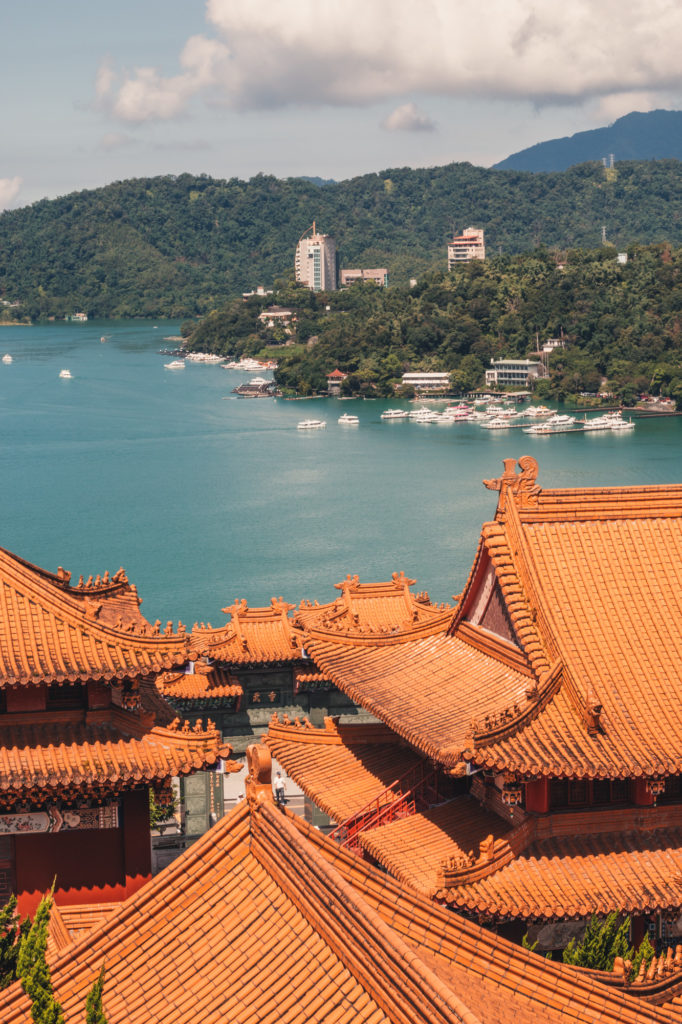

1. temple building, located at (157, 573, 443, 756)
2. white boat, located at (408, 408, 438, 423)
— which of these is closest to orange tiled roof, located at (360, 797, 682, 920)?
temple building, located at (157, 573, 443, 756)

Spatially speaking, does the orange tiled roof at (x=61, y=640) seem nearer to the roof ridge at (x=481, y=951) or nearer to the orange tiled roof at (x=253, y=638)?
the roof ridge at (x=481, y=951)

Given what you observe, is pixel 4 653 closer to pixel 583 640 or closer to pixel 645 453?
pixel 583 640

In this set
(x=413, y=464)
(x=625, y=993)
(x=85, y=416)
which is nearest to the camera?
(x=625, y=993)

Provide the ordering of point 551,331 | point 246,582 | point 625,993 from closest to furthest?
point 625,993 < point 246,582 < point 551,331

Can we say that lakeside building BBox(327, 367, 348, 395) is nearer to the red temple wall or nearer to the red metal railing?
the red metal railing

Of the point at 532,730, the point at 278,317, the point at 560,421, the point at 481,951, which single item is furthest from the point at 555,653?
the point at 278,317

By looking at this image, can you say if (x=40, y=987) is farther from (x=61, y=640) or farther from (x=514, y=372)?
(x=514, y=372)

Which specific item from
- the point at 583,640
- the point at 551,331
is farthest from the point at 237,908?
the point at 551,331
